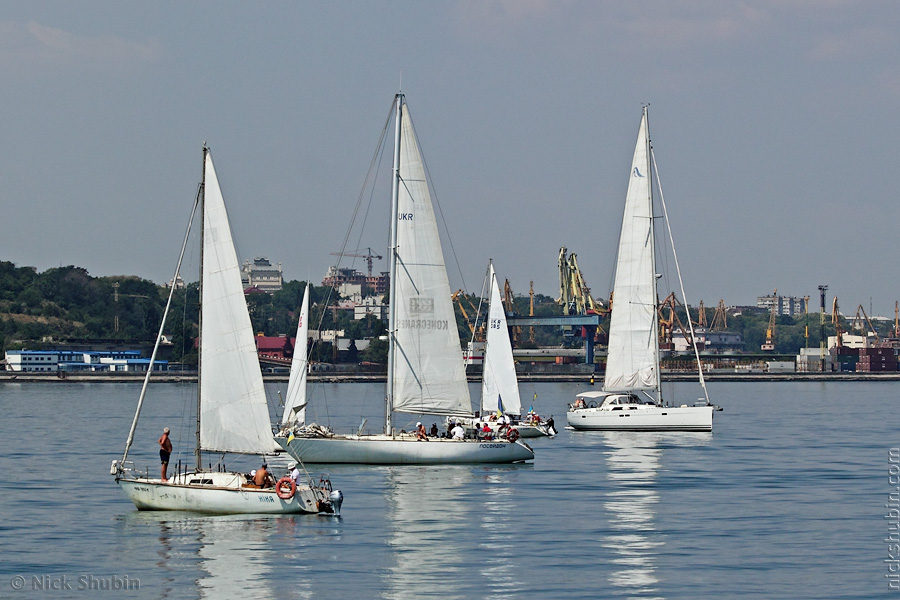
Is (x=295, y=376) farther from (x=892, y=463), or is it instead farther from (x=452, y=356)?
(x=892, y=463)

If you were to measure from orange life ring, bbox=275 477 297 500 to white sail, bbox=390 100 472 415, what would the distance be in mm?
12697

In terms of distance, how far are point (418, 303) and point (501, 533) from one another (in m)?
15.1

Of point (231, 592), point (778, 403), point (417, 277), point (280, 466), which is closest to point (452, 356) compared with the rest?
point (417, 277)

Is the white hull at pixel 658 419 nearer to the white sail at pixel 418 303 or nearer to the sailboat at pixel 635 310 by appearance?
the sailboat at pixel 635 310

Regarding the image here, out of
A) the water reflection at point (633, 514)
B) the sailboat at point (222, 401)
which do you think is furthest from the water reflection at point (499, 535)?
the sailboat at point (222, 401)

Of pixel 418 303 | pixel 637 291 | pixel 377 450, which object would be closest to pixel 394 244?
pixel 418 303

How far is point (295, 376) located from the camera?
167ft

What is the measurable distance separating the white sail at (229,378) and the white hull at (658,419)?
3213cm

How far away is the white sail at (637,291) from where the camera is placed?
64.7m

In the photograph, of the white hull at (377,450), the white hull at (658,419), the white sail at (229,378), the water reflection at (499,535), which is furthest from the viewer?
the white hull at (658,419)

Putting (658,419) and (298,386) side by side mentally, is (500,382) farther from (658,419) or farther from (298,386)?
(298,386)

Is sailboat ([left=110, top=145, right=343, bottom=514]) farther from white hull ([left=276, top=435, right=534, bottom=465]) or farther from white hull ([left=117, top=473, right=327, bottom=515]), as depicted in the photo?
white hull ([left=276, top=435, right=534, bottom=465])

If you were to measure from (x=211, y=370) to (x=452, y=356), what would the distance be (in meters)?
14.1

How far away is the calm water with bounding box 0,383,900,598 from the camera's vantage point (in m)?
25.8
